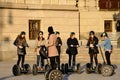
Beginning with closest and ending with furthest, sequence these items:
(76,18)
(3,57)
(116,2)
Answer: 1. (3,57)
2. (76,18)
3. (116,2)

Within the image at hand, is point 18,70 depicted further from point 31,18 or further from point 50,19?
point 50,19

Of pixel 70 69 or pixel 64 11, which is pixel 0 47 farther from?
pixel 70 69

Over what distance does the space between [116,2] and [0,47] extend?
11.9 m

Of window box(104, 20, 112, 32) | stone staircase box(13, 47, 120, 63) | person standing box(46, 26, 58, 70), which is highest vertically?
→ window box(104, 20, 112, 32)

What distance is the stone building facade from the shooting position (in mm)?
29328

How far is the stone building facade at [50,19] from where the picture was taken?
29.3 m

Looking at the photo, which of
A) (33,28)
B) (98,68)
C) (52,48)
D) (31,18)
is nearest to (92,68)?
(98,68)

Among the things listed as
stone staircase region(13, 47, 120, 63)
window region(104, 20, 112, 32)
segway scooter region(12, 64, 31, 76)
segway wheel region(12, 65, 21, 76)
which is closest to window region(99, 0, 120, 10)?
window region(104, 20, 112, 32)

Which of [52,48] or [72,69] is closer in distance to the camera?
[52,48]

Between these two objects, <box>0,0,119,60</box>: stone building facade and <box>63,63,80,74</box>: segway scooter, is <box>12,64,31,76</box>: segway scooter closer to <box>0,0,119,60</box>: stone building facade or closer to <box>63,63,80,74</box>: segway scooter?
<box>63,63,80,74</box>: segway scooter

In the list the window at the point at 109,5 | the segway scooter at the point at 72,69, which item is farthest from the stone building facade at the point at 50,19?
the segway scooter at the point at 72,69

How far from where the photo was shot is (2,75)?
59.4ft

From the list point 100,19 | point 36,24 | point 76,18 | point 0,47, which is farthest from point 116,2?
point 0,47

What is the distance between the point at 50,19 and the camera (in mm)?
31234
